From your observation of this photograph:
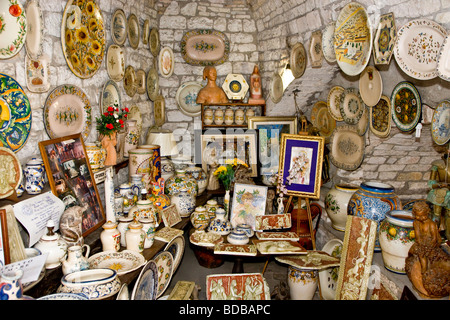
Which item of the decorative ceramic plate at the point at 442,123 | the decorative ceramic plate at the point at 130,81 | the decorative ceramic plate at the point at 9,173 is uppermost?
the decorative ceramic plate at the point at 130,81

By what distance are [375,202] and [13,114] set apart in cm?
249

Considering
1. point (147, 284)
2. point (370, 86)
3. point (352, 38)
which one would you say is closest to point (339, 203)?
point (370, 86)

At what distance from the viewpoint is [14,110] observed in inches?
79.7

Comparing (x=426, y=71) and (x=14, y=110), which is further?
(x=426, y=71)

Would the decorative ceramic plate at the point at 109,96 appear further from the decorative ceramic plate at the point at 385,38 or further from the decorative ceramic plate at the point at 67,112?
the decorative ceramic plate at the point at 385,38

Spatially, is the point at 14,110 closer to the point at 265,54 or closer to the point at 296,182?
the point at 296,182

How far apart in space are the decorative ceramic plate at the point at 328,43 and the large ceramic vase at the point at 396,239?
1.56 metres

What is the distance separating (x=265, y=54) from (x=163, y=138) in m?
1.78

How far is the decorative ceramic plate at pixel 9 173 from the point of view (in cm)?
188

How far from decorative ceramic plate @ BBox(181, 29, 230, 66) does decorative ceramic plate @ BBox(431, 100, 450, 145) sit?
9.69 ft

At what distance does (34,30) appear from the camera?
2184mm

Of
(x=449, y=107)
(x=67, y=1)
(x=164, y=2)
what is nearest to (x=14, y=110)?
(x=67, y=1)

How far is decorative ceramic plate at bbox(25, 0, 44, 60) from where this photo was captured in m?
2.12

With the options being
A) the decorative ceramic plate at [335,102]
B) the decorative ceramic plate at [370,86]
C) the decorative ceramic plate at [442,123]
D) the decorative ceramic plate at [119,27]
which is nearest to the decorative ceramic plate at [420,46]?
the decorative ceramic plate at [442,123]
